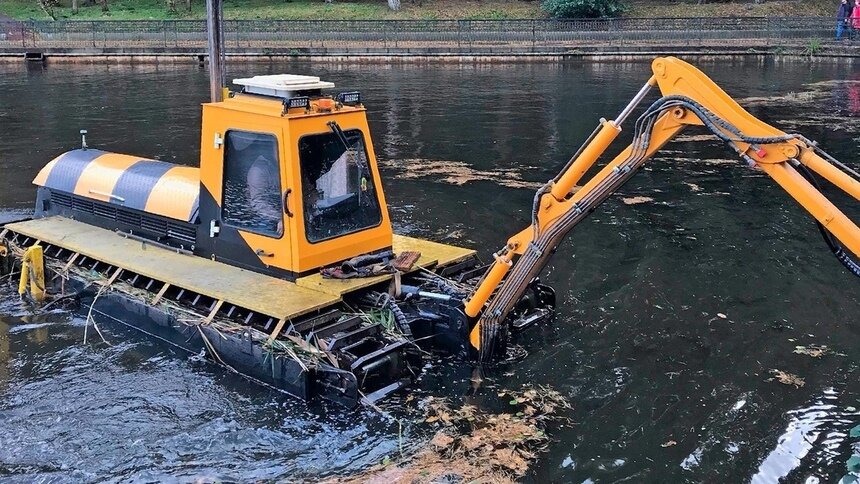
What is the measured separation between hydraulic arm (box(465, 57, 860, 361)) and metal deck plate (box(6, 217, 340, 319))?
60.9 inches

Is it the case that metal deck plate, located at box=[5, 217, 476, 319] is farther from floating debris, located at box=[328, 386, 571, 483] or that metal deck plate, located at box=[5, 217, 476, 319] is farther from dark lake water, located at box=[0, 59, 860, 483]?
Answer: floating debris, located at box=[328, 386, 571, 483]

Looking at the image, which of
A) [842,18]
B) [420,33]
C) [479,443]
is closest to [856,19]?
[842,18]

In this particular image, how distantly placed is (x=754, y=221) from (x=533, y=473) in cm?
814

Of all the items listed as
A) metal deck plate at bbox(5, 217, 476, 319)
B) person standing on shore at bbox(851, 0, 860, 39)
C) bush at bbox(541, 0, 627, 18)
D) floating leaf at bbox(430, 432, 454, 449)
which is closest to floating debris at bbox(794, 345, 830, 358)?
metal deck plate at bbox(5, 217, 476, 319)

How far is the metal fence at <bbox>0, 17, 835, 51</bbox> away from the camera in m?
39.5

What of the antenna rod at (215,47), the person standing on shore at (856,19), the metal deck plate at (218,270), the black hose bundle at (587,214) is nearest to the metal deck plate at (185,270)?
the metal deck plate at (218,270)

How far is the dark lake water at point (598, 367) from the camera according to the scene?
7.07 m

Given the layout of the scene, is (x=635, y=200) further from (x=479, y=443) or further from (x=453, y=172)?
Answer: (x=479, y=443)

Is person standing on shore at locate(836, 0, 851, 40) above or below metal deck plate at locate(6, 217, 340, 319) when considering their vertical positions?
above

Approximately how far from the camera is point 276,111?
830 centimetres

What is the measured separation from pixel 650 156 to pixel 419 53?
105 ft

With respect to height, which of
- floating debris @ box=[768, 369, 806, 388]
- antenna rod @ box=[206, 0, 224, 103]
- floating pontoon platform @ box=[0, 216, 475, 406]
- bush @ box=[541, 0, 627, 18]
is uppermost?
bush @ box=[541, 0, 627, 18]

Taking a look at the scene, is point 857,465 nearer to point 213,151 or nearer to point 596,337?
point 596,337

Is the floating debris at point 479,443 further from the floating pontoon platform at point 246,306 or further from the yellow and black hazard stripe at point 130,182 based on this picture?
the yellow and black hazard stripe at point 130,182
